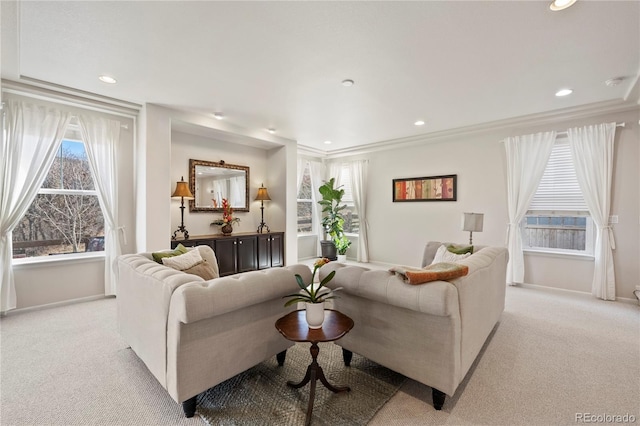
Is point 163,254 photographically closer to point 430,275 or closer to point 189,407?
point 189,407

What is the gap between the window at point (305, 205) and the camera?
6998 millimetres

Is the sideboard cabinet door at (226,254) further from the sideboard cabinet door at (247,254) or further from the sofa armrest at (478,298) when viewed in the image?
the sofa armrest at (478,298)

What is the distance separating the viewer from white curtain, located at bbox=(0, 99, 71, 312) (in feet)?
10.5

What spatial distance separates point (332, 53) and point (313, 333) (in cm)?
236

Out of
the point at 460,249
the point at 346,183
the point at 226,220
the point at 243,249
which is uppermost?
the point at 346,183

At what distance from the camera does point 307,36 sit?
2.34m

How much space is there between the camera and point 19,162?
3.30 meters

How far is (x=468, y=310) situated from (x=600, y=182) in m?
3.73

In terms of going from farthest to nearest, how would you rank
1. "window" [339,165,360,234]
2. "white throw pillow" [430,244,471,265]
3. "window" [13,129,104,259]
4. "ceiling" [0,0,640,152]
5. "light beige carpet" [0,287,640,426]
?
"window" [339,165,360,234], "window" [13,129,104,259], "white throw pillow" [430,244,471,265], "ceiling" [0,0,640,152], "light beige carpet" [0,287,640,426]

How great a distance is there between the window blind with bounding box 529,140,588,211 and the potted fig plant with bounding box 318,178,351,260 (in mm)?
3686

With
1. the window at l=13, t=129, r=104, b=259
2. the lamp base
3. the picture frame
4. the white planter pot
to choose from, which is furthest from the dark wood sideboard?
the white planter pot

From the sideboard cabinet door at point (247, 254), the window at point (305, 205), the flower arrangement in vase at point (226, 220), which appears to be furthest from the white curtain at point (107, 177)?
the window at point (305, 205)

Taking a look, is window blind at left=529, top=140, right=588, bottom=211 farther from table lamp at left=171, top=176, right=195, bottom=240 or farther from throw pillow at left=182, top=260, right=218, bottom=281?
table lamp at left=171, top=176, right=195, bottom=240

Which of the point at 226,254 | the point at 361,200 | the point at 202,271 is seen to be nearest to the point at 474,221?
the point at 361,200
